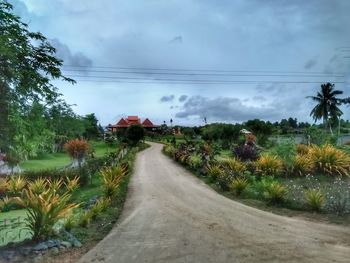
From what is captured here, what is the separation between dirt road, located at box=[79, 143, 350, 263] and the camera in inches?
340

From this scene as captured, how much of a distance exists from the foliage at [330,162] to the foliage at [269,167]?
1.47 m

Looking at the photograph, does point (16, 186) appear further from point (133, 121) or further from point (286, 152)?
point (133, 121)

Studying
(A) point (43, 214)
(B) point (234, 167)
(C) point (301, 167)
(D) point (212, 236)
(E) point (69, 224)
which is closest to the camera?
(A) point (43, 214)

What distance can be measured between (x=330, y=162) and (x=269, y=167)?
2.55 meters

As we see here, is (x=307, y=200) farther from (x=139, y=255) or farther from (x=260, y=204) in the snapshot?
(x=139, y=255)

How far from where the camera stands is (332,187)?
16906 millimetres

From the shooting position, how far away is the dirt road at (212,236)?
340 inches

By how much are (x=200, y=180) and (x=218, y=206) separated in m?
7.73

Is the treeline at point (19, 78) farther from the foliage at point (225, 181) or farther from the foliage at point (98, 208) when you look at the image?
the foliage at point (225, 181)

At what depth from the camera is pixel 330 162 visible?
65.9ft

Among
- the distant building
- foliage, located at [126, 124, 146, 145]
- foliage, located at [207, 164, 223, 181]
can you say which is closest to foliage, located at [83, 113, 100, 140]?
the distant building

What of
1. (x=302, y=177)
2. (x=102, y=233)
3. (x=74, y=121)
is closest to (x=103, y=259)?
(x=102, y=233)

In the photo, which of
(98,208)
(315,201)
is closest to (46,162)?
(98,208)

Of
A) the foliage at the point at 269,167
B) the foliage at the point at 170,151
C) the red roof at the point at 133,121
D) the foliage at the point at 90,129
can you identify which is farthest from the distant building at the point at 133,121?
the foliage at the point at 269,167
